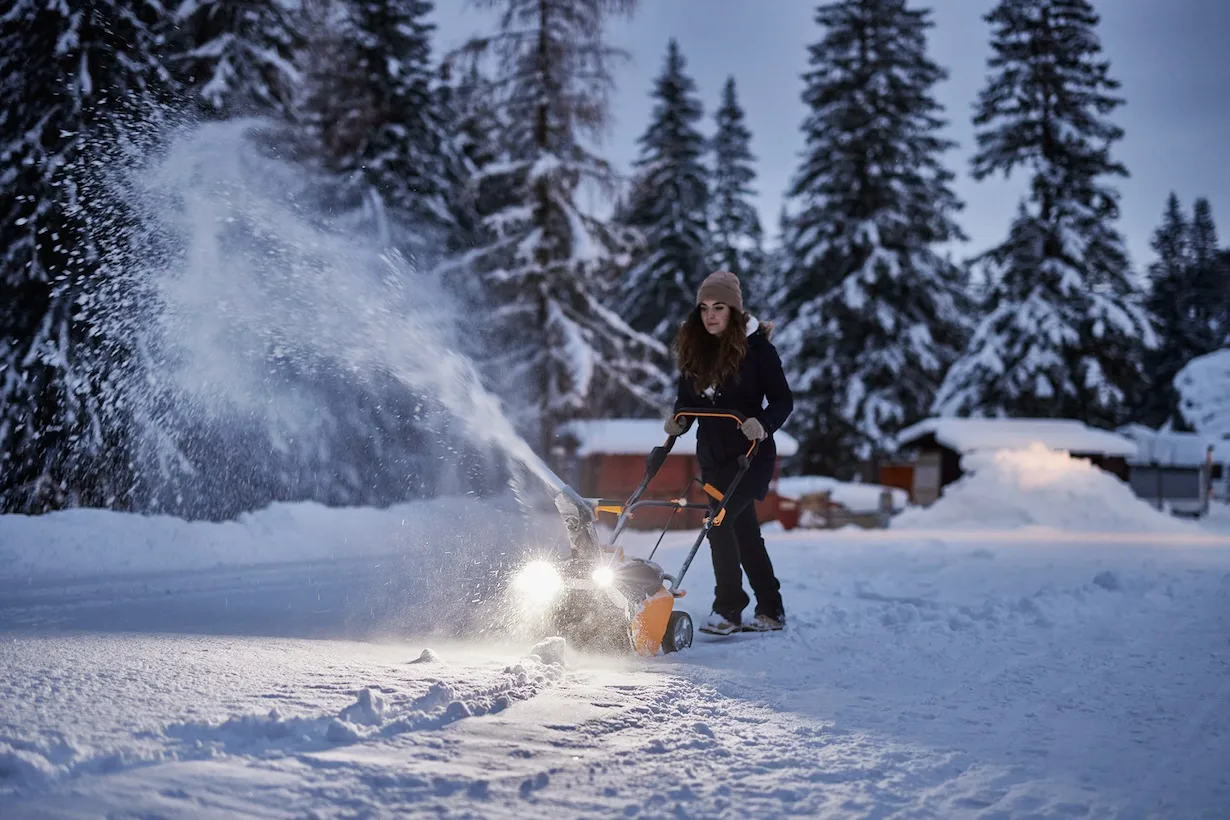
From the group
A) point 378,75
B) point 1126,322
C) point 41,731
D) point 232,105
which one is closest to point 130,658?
point 41,731

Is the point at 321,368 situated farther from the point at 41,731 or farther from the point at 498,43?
the point at 41,731

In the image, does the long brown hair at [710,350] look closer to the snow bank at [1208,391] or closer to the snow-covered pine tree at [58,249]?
the snow-covered pine tree at [58,249]

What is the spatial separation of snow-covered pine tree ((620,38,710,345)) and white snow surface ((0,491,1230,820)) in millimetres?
29149

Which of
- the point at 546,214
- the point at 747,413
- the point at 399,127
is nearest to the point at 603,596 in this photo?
the point at 747,413

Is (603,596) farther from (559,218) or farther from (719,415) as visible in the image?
(559,218)

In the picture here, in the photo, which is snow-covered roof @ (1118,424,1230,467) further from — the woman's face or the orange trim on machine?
the orange trim on machine

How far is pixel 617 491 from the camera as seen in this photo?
21500 millimetres

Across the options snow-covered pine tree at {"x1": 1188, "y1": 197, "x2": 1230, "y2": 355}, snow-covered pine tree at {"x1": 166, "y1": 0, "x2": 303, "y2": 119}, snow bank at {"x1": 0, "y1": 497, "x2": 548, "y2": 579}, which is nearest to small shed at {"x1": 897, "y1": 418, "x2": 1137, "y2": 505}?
snow bank at {"x1": 0, "y1": 497, "x2": 548, "y2": 579}

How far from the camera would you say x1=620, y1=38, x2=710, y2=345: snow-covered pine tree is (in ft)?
116

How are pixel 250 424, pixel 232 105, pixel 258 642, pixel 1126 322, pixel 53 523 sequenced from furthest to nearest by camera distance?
pixel 1126 322
pixel 232 105
pixel 250 424
pixel 53 523
pixel 258 642

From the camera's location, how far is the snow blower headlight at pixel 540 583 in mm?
4711

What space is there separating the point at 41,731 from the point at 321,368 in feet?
39.0

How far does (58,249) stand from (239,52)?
7.37 meters

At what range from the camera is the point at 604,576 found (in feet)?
14.9
